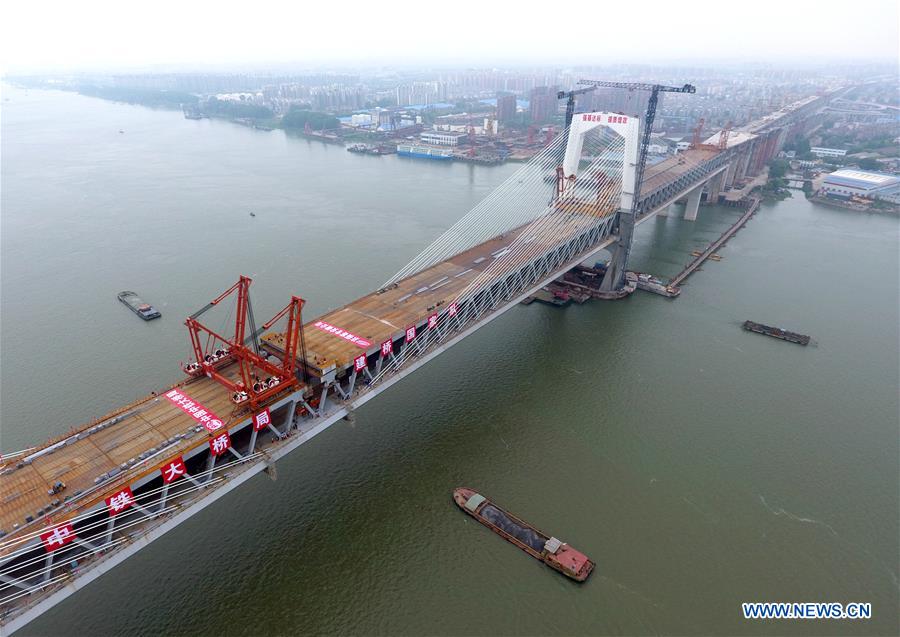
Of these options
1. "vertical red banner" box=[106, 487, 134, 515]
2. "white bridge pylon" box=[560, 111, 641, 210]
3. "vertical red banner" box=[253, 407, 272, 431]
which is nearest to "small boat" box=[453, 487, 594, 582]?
"vertical red banner" box=[253, 407, 272, 431]

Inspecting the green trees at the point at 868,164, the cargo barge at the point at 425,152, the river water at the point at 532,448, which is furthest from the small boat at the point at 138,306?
the green trees at the point at 868,164

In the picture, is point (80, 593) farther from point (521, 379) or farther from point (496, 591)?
point (521, 379)

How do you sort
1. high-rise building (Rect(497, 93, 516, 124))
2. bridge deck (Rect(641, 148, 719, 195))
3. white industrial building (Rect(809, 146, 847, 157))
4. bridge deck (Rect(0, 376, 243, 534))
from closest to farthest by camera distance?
bridge deck (Rect(0, 376, 243, 534)) < bridge deck (Rect(641, 148, 719, 195)) < white industrial building (Rect(809, 146, 847, 157)) < high-rise building (Rect(497, 93, 516, 124))

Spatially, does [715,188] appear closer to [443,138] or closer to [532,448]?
[532,448]

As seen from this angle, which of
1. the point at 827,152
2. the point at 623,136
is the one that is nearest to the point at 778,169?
the point at 827,152

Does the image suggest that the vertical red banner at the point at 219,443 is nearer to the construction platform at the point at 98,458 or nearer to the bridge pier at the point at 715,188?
the construction platform at the point at 98,458

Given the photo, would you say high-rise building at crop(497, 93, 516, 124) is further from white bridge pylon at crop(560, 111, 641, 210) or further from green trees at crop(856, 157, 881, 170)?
white bridge pylon at crop(560, 111, 641, 210)
